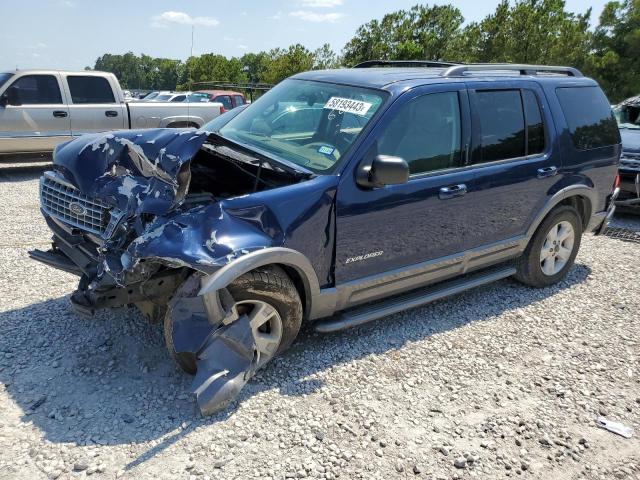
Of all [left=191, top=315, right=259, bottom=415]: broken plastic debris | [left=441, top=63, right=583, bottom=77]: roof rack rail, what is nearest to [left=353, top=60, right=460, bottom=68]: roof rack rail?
[left=441, top=63, right=583, bottom=77]: roof rack rail

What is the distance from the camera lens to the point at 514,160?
4.48m

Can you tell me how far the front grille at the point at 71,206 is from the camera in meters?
3.35

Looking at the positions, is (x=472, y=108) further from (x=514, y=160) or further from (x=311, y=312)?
(x=311, y=312)

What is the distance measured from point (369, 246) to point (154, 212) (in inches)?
57.9

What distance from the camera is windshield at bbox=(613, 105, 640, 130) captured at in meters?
9.17

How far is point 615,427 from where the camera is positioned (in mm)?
3242

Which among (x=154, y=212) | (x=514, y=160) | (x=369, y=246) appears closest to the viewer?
(x=154, y=212)

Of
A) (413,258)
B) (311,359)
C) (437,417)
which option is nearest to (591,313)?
(413,258)

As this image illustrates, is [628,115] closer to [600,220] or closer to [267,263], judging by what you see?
[600,220]

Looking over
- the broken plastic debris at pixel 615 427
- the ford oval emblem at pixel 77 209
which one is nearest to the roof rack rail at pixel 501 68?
the broken plastic debris at pixel 615 427

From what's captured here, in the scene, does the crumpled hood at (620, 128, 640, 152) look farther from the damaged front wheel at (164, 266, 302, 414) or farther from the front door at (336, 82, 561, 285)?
the damaged front wheel at (164, 266, 302, 414)

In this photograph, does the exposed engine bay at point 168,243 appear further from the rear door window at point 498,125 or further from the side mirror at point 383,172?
the rear door window at point 498,125

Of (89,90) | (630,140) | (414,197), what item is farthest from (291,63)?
(414,197)

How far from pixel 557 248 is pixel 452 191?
1.92m
